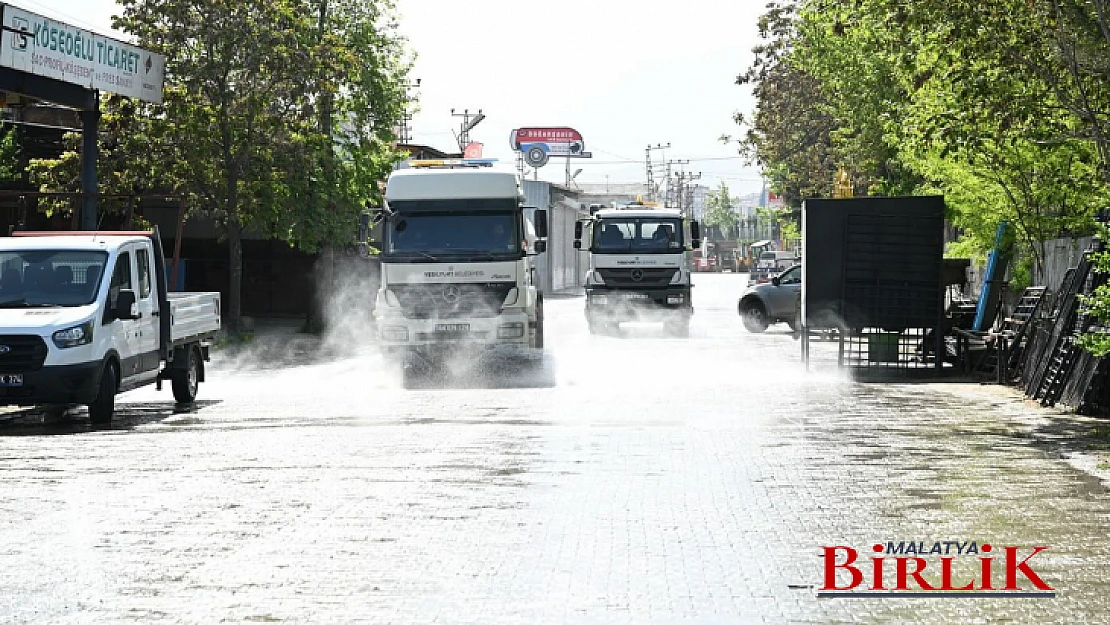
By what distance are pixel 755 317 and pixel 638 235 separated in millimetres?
4018

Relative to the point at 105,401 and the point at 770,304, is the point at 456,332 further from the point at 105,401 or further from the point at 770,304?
the point at 770,304

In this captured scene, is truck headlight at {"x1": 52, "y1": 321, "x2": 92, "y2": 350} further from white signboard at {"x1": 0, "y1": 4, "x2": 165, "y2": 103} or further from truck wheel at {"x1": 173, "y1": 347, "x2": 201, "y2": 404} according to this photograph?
white signboard at {"x1": 0, "y1": 4, "x2": 165, "y2": 103}

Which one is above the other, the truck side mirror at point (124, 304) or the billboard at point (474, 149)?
the billboard at point (474, 149)

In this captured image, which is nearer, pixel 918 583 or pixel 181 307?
pixel 918 583

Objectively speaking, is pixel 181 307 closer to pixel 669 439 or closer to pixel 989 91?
pixel 669 439

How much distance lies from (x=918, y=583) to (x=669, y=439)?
22.9ft

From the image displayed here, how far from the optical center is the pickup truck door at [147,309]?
59.7ft

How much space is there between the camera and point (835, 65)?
37.2 meters

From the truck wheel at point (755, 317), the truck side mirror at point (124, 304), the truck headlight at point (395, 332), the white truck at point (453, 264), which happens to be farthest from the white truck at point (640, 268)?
the truck side mirror at point (124, 304)

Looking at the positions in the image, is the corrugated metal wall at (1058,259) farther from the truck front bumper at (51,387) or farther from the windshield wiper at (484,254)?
the truck front bumper at (51,387)

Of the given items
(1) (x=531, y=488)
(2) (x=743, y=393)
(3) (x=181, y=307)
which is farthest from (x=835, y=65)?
(1) (x=531, y=488)

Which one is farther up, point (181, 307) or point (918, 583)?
point (181, 307)

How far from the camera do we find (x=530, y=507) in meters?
10.4

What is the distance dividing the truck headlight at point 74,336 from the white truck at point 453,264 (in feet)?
21.1
